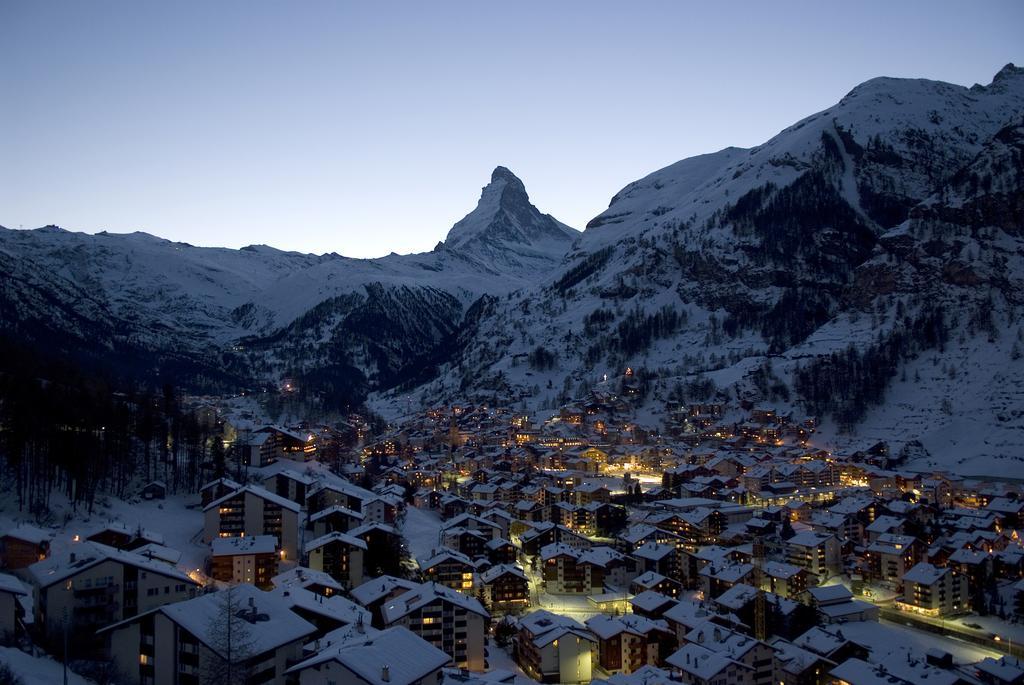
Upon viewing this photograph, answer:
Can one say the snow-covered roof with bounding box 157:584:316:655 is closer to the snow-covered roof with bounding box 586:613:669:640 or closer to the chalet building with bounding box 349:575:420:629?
the chalet building with bounding box 349:575:420:629

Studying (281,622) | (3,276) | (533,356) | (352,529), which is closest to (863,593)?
(352,529)

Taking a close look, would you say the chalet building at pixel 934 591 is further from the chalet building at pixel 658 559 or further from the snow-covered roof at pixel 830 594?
the chalet building at pixel 658 559

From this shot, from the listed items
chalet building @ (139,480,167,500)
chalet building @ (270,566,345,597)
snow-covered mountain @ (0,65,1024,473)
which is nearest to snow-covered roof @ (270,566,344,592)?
chalet building @ (270,566,345,597)

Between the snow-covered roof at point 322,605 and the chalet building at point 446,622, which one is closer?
the snow-covered roof at point 322,605

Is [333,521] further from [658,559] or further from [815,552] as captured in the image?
[815,552]

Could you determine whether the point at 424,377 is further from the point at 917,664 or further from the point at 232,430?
the point at 917,664

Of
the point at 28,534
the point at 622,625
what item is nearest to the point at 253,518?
the point at 28,534

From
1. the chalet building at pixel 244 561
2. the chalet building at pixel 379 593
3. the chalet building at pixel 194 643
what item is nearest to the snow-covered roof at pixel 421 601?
the chalet building at pixel 379 593
